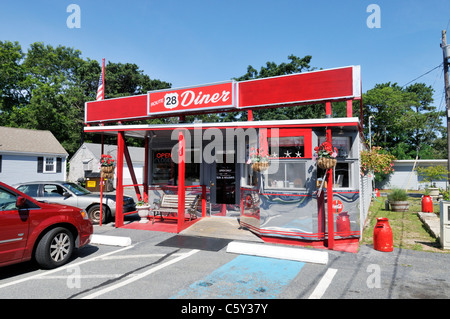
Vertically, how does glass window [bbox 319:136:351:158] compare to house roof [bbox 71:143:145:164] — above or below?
below

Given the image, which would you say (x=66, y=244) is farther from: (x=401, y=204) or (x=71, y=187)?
(x=401, y=204)

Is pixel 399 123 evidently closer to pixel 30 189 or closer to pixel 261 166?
pixel 261 166

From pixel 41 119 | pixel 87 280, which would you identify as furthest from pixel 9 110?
pixel 87 280

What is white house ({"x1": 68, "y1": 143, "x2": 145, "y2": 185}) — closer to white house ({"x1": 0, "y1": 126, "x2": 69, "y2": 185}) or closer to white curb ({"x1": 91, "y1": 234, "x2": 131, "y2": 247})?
white house ({"x1": 0, "y1": 126, "x2": 69, "y2": 185})

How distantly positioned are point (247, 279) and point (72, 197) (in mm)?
7452

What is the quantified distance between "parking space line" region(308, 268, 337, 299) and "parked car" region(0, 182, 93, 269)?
451cm

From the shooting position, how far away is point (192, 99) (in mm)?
9023

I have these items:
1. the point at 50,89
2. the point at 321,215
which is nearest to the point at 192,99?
the point at 321,215

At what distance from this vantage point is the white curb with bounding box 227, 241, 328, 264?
5817mm

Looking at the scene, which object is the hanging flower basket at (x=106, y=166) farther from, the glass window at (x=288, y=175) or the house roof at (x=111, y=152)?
the house roof at (x=111, y=152)

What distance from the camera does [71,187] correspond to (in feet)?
33.6

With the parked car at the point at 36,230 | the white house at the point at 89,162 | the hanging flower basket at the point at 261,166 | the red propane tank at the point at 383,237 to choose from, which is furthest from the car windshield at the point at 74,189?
the white house at the point at 89,162

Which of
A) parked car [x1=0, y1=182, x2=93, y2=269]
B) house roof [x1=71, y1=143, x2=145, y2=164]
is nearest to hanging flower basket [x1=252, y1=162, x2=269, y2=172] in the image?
parked car [x1=0, y1=182, x2=93, y2=269]
